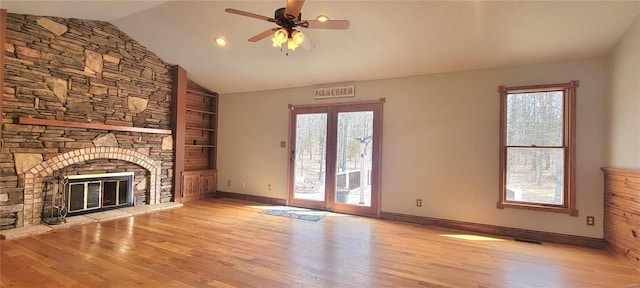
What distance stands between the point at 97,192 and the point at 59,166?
0.69 m

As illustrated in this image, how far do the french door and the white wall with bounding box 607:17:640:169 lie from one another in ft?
9.18

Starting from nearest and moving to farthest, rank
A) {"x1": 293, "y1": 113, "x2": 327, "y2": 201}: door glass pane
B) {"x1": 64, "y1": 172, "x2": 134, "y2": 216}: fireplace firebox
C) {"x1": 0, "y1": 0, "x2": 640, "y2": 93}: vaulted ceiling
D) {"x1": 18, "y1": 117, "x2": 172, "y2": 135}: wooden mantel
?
{"x1": 0, "y1": 0, "x2": 640, "y2": 93}: vaulted ceiling → {"x1": 18, "y1": 117, "x2": 172, "y2": 135}: wooden mantel → {"x1": 64, "y1": 172, "x2": 134, "y2": 216}: fireplace firebox → {"x1": 293, "y1": 113, "x2": 327, "y2": 201}: door glass pane

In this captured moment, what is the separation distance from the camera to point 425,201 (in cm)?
441

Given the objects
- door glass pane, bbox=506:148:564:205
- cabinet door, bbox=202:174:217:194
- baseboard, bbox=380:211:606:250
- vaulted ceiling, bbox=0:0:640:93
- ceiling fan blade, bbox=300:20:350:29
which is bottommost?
baseboard, bbox=380:211:606:250

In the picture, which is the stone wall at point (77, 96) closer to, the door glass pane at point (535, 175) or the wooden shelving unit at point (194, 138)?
the wooden shelving unit at point (194, 138)

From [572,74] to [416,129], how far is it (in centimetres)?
200

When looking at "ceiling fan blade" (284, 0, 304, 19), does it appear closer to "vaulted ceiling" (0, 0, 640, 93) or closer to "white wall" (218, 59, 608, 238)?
"vaulted ceiling" (0, 0, 640, 93)

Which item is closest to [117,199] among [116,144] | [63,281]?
[116,144]

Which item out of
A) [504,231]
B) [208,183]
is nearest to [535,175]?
[504,231]

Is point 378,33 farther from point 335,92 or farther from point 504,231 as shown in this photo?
point 504,231

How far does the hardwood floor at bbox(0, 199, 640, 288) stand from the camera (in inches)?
96.9

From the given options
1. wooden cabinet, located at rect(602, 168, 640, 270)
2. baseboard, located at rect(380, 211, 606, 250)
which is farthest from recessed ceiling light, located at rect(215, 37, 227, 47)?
wooden cabinet, located at rect(602, 168, 640, 270)

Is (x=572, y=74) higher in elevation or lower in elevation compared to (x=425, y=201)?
higher

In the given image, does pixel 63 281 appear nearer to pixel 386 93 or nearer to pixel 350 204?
pixel 350 204
